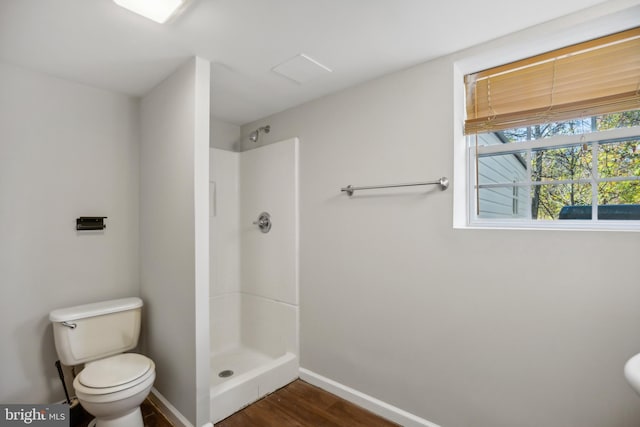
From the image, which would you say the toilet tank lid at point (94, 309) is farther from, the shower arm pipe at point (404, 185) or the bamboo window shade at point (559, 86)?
the bamboo window shade at point (559, 86)

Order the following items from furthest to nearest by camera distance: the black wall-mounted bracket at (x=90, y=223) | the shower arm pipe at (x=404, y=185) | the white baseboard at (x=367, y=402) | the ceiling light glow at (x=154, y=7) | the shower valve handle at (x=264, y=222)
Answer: the shower valve handle at (x=264, y=222) < the black wall-mounted bracket at (x=90, y=223) < the white baseboard at (x=367, y=402) < the shower arm pipe at (x=404, y=185) < the ceiling light glow at (x=154, y=7)

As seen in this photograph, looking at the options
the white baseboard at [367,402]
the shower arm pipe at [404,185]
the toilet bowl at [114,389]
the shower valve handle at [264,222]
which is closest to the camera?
the toilet bowl at [114,389]

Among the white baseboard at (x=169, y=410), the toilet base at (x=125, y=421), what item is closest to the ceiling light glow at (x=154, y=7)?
the toilet base at (x=125, y=421)

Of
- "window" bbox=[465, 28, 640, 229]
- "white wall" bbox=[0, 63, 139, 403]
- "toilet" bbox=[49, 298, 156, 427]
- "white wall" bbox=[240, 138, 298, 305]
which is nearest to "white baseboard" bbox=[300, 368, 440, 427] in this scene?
"white wall" bbox=[240, 138, 298, 305]

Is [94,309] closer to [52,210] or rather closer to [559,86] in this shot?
[52,210]

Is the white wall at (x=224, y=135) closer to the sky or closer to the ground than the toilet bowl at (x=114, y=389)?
closer to the sky

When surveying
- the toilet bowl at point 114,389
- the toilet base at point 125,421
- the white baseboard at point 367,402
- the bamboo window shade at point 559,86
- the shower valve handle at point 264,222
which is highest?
the bamboo window shade at point 559,86

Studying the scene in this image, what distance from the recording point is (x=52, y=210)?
2.04m

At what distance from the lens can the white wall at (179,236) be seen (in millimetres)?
1805

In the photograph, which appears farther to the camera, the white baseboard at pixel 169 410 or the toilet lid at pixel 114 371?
the white baseboard at pixel 169 410

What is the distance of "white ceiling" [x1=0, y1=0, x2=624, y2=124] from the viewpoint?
1.38 meters

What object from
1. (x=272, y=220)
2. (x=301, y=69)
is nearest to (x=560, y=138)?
(x=301, y=69)

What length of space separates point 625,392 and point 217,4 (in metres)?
2.38

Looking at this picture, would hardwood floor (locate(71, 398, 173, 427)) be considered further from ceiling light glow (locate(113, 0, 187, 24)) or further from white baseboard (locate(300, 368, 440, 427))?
ceiling light glow (locate(113, 0, 187, 24))
